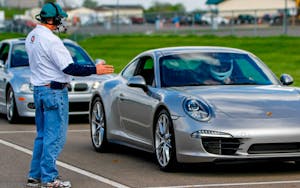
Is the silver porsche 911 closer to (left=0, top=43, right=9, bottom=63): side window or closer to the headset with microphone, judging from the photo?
the headset with microphone

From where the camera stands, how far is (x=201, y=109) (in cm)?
1127

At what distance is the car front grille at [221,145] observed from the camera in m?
11.0

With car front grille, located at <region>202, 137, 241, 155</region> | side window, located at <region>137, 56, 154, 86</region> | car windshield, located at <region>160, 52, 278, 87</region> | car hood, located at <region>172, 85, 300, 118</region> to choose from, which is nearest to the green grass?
side window, located at <region>137, 56, 154, 86</region>

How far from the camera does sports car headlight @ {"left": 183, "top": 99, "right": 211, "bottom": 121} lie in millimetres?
11148

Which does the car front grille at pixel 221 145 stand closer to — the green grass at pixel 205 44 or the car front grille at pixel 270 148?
the car front grille at pixel 270 148

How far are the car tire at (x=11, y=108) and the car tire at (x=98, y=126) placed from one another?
4471 millimetres

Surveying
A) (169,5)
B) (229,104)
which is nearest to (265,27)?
(229,104)

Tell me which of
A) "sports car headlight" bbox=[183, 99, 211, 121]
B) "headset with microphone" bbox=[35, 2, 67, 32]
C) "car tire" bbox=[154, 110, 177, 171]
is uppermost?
"headset with microphone" bbox=[35, 2, 67, 32]

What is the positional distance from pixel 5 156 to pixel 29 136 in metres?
2.81

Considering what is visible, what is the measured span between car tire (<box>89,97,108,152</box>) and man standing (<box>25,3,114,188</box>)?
11.6ft

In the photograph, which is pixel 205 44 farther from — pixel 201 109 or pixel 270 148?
pixel 270 148

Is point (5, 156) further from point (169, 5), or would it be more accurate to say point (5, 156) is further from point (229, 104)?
point (169, 5)

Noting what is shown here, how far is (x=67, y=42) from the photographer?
20812 mm

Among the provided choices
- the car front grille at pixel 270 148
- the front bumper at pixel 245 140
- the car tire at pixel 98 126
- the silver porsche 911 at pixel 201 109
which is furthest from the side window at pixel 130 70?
the car front grille at pixel 270 148
